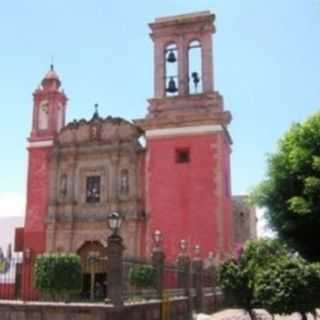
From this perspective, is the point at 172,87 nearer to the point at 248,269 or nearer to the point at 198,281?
the point at 198,281

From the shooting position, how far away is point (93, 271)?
17.4 m

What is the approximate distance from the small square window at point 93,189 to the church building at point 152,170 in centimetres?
5

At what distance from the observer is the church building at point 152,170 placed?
80.7ft

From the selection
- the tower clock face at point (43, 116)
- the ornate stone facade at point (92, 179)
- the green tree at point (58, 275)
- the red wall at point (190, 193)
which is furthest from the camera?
the tower clock face at point (43, 116)

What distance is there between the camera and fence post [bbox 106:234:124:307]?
1135 cm

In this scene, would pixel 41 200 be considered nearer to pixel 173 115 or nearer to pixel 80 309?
pixel 173 115

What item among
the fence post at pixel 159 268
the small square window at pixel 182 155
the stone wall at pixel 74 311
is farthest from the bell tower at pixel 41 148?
the stone wall at pixel 74 311

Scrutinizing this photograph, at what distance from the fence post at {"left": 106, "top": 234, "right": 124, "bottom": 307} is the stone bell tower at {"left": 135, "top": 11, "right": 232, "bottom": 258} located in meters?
12.5

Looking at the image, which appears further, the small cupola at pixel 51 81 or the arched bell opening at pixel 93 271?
the small cupola at pixel 51 81

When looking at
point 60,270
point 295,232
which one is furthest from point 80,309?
point 60,270

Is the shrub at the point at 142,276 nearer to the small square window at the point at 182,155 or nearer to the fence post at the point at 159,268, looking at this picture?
the fence post at the point at 159,268

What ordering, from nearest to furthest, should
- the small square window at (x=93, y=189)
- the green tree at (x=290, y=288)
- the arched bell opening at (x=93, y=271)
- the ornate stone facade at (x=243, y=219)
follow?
1. the green tree at (x=290, y=288)
2. the arched bell opening at (x=93, y=271)
3. the small square window at (x=93, y=189)
4. the ornate stone facade at (x=243, y=219)

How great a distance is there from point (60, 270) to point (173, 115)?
9.01m

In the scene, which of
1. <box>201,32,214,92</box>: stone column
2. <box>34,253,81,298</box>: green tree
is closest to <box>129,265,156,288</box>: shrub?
<box>34,253,81,298</box>: green tree
